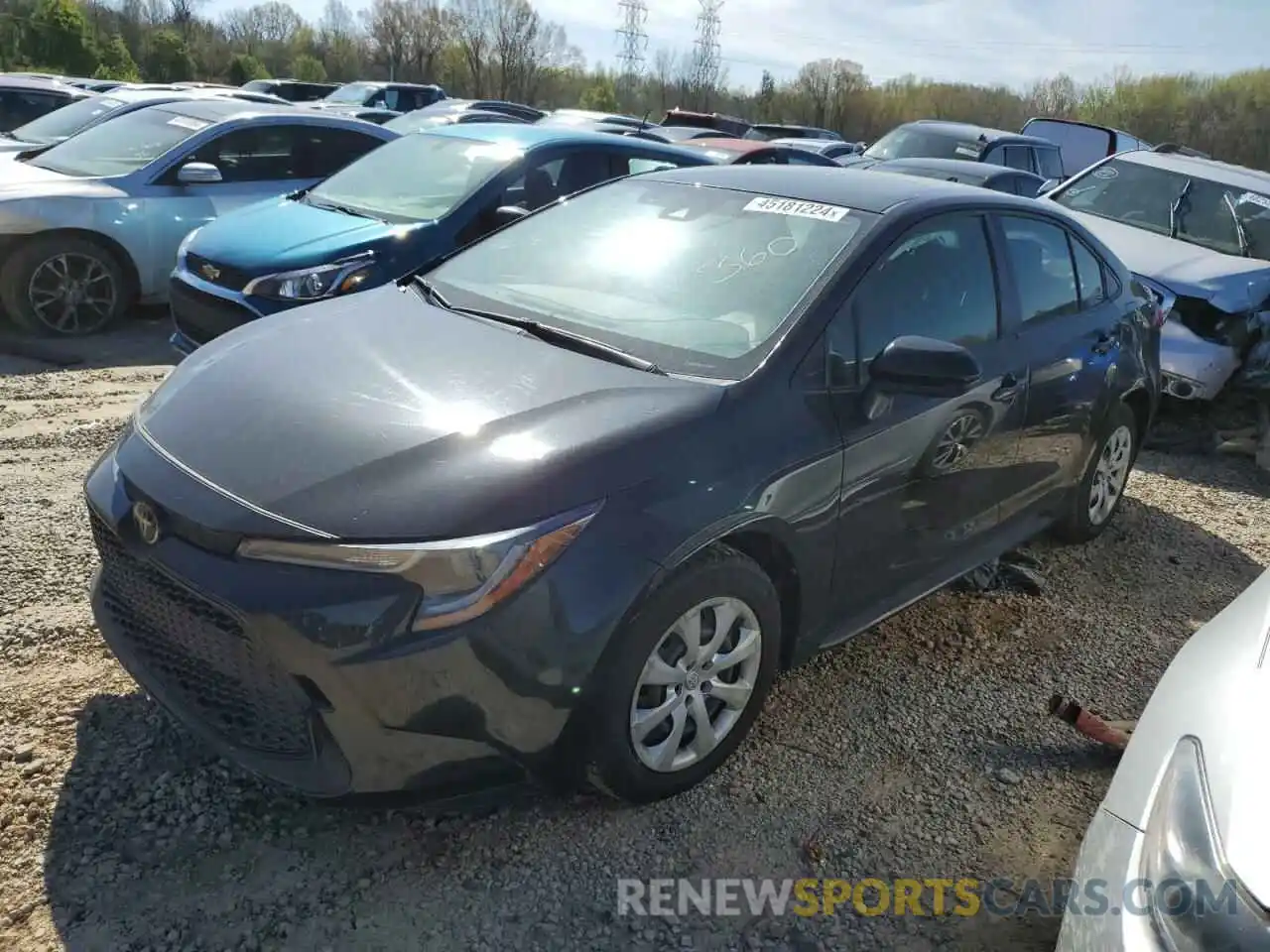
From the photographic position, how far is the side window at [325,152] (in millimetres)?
8219

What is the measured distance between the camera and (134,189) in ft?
23.8

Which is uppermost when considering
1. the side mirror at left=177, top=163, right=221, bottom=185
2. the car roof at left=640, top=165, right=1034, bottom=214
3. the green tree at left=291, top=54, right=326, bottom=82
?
the green tree at left=291, top=54, right=326, bottom=82

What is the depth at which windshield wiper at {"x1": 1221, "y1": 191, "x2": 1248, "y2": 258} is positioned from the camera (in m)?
7.51

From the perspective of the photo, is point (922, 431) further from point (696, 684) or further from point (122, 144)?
point (122, 144)

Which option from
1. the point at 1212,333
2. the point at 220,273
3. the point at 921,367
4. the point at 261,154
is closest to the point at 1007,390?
the point at 921,367

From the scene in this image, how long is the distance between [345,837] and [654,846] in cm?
81

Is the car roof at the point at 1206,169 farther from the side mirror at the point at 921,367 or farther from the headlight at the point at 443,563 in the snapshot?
the headlight at the point at 443,563

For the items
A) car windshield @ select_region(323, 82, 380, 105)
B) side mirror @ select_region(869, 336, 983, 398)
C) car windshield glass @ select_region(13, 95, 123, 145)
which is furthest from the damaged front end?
car windshield @ select_region(323, 82, 380, 105)

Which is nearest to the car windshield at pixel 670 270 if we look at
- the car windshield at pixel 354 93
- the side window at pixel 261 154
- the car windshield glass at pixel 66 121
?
the side window at pixel 261 154

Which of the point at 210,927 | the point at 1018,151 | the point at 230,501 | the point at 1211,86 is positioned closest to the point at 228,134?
the point at 230,501

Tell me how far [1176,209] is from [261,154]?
717 centimetres

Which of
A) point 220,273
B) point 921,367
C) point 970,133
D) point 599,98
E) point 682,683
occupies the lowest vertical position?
point 682,683

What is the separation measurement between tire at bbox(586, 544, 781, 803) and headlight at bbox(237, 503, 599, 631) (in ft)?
1.15
